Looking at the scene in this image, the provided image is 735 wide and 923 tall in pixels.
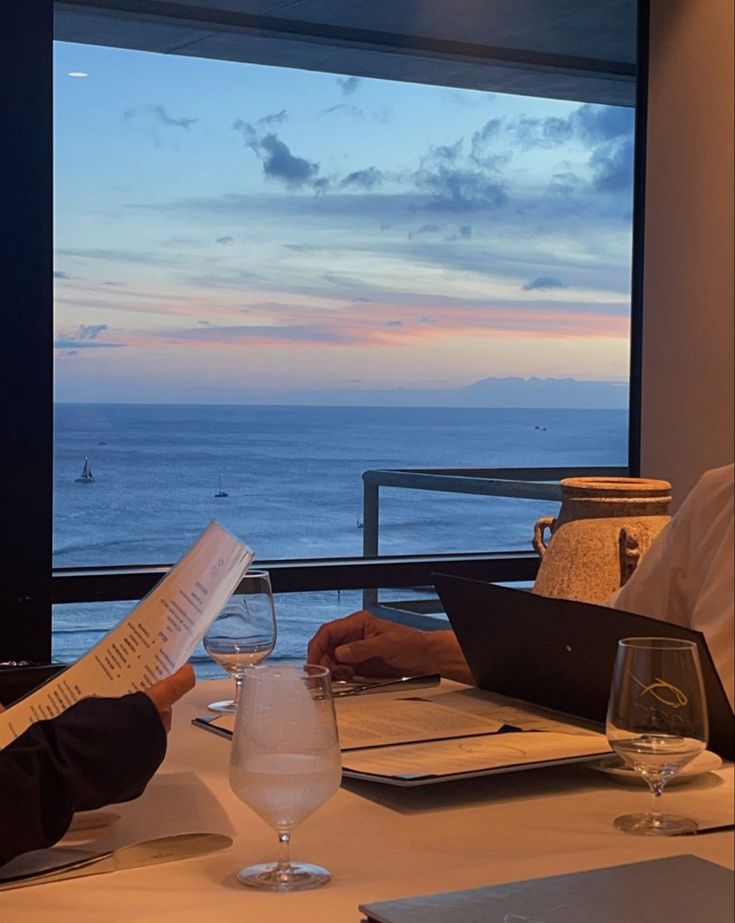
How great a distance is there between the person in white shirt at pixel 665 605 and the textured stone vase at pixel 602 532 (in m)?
0.02

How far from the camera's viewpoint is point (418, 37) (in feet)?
12.7

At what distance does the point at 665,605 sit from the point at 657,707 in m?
0.63

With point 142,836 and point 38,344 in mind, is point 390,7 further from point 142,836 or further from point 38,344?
point 142,836

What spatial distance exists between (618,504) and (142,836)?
75 cm

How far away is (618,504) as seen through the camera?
61.1 inches

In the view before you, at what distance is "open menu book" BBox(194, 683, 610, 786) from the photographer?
1.10 metres

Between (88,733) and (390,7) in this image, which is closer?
(88,733)

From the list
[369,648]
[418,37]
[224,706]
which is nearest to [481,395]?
[418,37]

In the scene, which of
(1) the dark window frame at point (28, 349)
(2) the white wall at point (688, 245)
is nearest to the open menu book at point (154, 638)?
(1) the dark window frame at point (28, 349)

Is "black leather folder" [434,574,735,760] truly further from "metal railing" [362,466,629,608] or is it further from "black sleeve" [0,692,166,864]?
"metal railing" [362,466,629,608]

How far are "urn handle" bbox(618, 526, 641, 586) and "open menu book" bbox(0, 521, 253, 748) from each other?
0.62 m

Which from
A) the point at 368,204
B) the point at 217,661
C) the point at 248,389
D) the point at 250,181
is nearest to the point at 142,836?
the point at 217,661

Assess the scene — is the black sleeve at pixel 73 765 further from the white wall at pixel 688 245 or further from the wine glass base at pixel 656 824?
the white wall at pixel 688 245

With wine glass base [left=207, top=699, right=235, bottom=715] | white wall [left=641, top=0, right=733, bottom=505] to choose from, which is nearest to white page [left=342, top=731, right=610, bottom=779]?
wine glass base [left=207, top=699, right=235, bottom=715]
